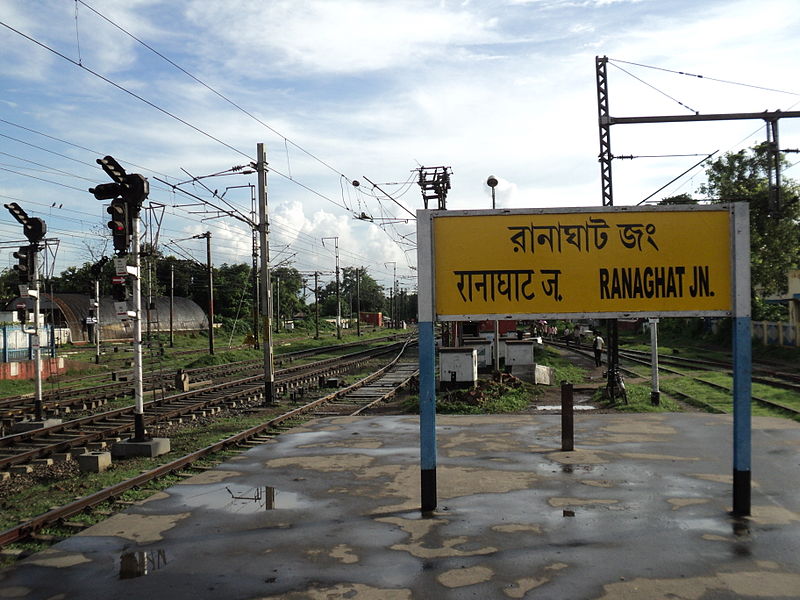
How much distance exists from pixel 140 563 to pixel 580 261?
222 inches

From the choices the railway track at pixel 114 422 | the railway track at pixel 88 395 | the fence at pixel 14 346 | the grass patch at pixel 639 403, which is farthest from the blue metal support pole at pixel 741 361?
the fence at pixel 14 346

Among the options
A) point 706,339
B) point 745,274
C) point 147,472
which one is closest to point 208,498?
point 147,472

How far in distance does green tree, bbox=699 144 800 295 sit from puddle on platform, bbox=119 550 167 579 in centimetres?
4104

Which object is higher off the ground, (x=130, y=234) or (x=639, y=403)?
(x=130, y=234)

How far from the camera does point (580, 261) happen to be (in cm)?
785

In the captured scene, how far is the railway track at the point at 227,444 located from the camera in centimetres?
727

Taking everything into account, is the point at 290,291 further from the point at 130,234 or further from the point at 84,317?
the point at 130,234

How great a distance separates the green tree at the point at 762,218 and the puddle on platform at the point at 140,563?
1616 inches

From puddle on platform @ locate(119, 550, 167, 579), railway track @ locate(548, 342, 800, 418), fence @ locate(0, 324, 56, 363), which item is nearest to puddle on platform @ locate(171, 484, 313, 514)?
puddle on platform @ locate(119, 550, 167, 579)

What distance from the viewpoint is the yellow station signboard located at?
305 inches

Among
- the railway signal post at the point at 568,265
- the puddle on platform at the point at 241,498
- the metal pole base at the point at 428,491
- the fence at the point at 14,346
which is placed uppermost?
the railway signal post at the point at 568,265

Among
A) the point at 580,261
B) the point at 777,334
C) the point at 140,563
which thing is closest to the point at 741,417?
the point at 580,261

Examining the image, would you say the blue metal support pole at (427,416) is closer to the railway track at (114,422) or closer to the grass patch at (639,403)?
the railway track at (114,422)

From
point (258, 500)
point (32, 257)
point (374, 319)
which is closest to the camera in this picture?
point (258, 500)
